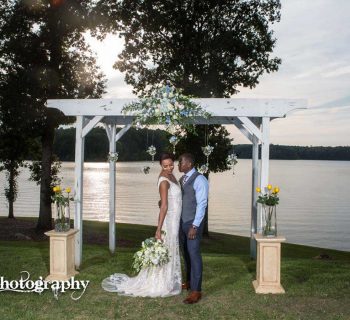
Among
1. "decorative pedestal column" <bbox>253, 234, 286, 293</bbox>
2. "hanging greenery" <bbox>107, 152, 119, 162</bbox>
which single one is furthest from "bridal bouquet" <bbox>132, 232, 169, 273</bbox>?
"hanging greenery" <bbox>107, 152, 119, 162</bbox>

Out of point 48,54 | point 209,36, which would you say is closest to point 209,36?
point 209,36

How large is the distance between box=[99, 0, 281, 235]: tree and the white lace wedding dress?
35.6 feet

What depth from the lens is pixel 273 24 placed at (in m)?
19.3

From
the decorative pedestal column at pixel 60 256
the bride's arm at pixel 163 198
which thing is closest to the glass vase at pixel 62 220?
the decorative pedestal column at pixel 60 256

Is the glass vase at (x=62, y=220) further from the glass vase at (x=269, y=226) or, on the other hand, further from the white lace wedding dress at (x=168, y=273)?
the glass vase at (x=269, y=226)

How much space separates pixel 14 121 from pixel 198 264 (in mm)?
13819

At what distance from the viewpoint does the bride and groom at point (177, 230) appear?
7.81 m

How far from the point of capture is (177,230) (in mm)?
8289

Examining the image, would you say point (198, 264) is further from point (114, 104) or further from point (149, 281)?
point (114, 104)

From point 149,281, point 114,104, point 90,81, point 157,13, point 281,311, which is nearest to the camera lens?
point 281,311

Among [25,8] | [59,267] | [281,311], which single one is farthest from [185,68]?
[281,311]

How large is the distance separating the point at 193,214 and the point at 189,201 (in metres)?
0.22

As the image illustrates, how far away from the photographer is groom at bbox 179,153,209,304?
771 centimetres

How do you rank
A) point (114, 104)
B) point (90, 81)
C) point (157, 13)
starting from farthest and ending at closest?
point (90, 81) < point (157, 13) < point (114, 104)
